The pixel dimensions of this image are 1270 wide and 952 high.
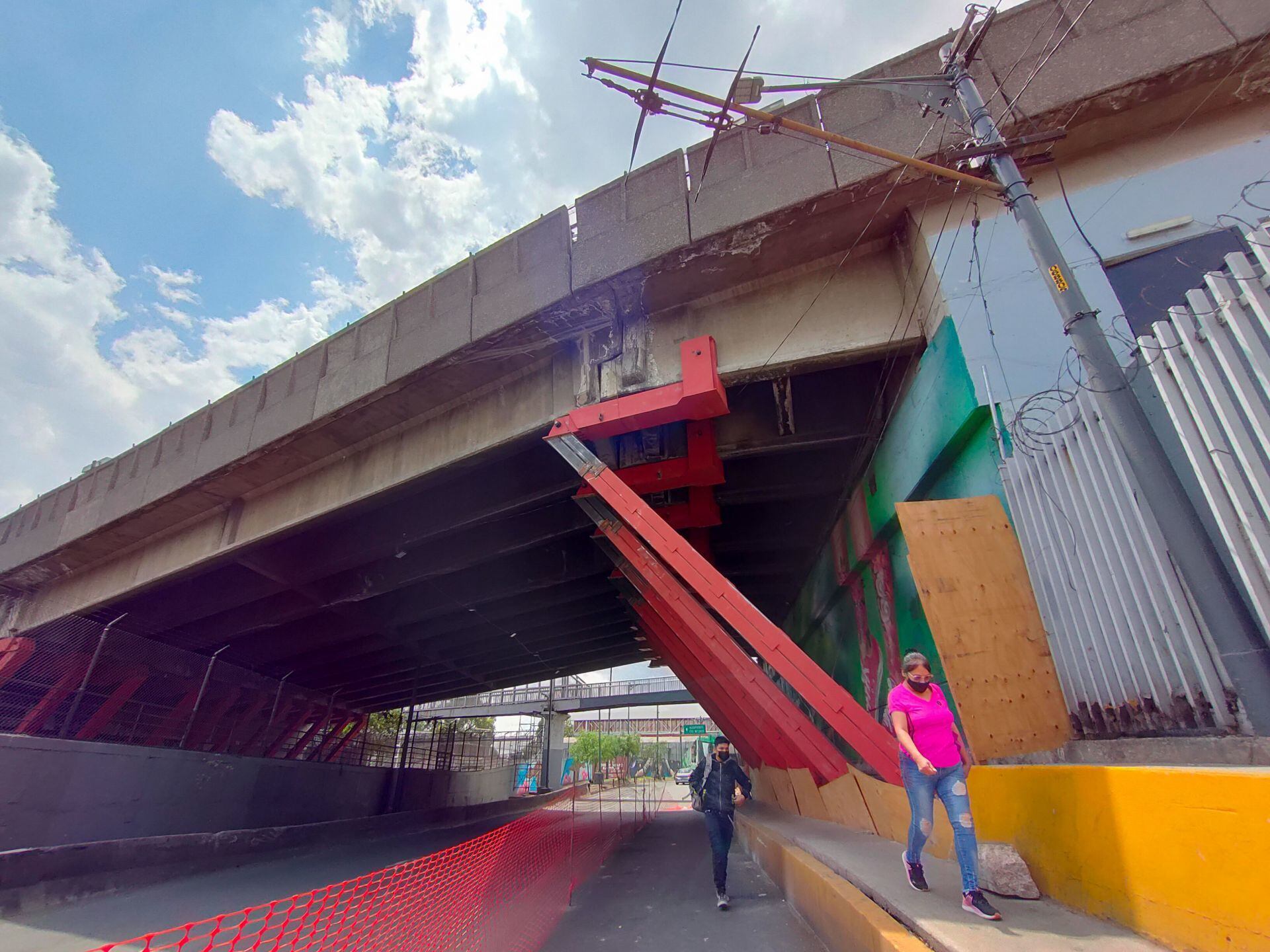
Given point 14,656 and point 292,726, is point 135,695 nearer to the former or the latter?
point 14,656

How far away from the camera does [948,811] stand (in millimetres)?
3176

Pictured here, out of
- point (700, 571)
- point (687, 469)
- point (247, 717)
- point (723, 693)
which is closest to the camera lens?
point (700, 571)

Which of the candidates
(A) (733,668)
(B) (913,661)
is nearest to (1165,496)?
(B) (913,661)

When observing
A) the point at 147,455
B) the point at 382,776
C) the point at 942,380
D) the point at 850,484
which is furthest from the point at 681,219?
the point at 382,776

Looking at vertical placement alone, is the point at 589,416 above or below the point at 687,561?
above

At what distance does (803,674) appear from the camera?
591 centimetres

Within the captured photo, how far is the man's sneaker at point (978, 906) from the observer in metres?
2.78

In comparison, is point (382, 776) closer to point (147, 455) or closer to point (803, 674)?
point (147, 455)

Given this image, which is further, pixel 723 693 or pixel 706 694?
pixel 706 694

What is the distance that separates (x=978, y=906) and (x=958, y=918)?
11cm

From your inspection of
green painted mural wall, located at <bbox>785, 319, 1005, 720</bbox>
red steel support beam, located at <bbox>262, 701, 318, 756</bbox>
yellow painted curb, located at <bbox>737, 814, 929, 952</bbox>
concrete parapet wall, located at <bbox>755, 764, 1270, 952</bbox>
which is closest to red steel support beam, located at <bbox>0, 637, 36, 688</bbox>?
red steel support beam, located at <bbox>262, 701, 318, 756</bbox>

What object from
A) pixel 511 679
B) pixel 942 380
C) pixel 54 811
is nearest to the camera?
pixel 942 380

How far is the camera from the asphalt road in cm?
492

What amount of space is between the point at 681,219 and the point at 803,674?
5.10 meters
